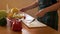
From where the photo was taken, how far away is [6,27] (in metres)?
1.09

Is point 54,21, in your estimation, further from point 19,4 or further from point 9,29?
point 19,4

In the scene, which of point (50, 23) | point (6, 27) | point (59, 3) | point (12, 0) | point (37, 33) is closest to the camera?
point (37, 33)

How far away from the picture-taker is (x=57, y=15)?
4.46ft

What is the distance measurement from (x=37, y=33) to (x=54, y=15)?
470mm

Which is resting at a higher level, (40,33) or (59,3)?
(59,3)

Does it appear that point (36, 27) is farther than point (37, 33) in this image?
Yes

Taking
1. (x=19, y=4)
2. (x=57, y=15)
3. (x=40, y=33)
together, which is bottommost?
(x=40, y=33)

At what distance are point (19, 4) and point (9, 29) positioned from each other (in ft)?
5.66

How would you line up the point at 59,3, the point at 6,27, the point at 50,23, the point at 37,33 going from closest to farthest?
1. the point at 37,33
2. the point at 6,27
3. the point at 59,3
4. the point at 50,23

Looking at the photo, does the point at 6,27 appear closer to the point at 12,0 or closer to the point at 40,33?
the point at 40,33

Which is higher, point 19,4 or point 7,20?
point 19,4

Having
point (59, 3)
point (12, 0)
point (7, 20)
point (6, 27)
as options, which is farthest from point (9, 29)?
point (12, 0)

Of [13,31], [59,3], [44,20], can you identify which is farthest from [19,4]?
[13,31]

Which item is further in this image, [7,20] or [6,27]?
[7,20]
